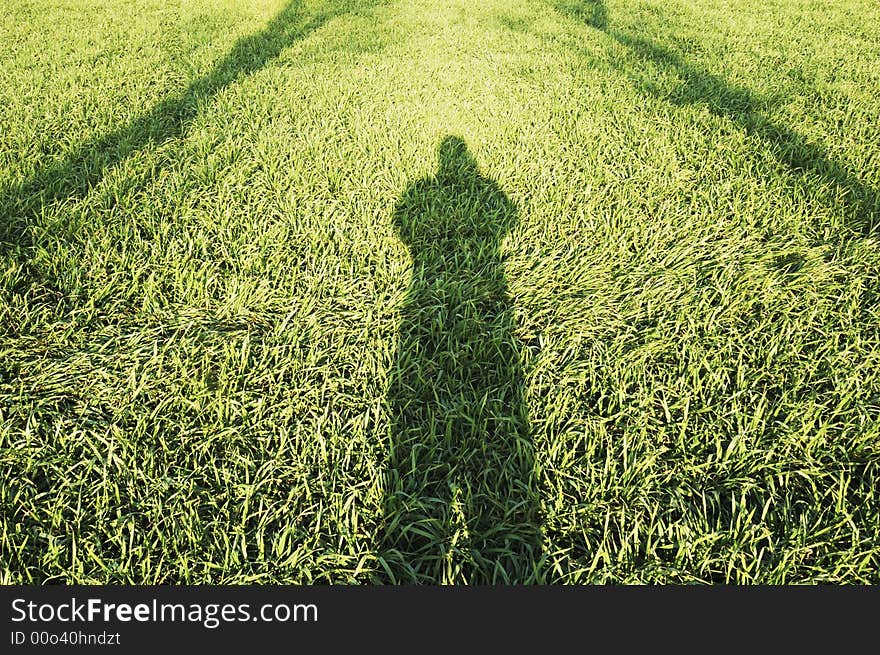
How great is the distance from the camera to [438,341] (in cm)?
224

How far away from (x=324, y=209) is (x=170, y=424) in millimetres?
1635

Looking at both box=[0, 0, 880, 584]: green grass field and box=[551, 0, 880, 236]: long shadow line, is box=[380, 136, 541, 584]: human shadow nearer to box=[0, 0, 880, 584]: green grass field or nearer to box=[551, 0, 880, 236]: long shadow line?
box=[0, 0, 880, 584]: green grass field

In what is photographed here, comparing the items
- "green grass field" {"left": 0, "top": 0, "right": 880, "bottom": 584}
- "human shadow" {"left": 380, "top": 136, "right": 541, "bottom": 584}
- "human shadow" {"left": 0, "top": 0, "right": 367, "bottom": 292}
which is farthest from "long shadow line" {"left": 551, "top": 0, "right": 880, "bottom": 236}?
"human shadow" {"left": 0, "top": 0, "right": 367, "bottom": 292}

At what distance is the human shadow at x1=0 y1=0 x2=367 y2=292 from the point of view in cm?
281

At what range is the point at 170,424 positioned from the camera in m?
1.82

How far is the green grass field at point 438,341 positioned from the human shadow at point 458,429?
0.04 feet

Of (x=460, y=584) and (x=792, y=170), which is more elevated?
(x=792, y=170)

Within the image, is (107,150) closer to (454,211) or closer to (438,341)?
(454,211)

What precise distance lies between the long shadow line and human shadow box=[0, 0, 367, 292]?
4.35 metres

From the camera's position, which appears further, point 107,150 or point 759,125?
point 759,125

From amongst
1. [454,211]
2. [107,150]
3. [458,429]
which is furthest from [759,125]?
[107,150]

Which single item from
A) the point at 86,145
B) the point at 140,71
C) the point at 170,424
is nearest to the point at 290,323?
the point at 170,424

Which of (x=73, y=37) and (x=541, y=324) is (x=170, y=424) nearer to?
(x=541, y=324)

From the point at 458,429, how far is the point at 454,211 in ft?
5.17
